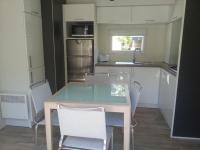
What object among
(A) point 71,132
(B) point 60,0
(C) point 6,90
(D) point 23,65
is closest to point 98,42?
(B) point 60,0

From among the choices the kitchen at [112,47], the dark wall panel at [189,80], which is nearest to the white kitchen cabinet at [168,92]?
the kitchen at [112,47]

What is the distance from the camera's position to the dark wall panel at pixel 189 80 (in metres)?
2.22

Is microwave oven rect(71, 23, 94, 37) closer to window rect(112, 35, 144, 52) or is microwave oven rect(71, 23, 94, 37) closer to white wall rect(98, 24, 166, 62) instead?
white wall rect(98, 24, 166, 62)

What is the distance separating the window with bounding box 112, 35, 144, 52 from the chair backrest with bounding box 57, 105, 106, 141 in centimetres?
284

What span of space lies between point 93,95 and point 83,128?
1.86 feet

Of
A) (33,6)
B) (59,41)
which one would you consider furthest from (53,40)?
(33,6)

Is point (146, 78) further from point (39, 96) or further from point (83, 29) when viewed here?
point (39, 96)

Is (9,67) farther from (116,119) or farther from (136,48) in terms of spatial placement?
(136,48)

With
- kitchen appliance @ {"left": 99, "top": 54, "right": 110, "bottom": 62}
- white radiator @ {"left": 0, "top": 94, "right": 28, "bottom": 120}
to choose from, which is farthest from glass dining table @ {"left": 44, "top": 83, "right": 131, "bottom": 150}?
kitchen appliance @ {"left": 99, "top": 54, "right": 110, "bottom": 62}

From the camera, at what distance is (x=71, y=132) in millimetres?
1604

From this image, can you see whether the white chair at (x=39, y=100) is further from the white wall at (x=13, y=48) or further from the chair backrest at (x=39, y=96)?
the white wall at (x=13, y=48)

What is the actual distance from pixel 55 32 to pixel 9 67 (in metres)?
1.08

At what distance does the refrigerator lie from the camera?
12.4 ft

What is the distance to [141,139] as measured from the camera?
8.37 feet
